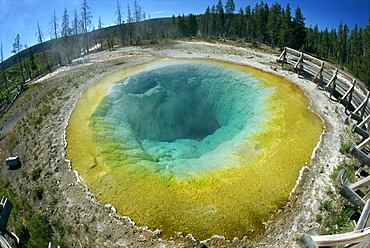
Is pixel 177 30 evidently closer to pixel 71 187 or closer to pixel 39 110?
pixel 39 110

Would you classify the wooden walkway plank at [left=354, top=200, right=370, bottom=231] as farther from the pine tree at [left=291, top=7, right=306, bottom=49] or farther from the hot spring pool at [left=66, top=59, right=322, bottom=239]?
the pine tree at [left=291, top=7, right=306, bottom=49]

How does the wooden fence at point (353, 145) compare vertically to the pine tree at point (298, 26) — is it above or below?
below

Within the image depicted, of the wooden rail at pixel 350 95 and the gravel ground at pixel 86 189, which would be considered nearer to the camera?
the gravel ground at pixel 86 189

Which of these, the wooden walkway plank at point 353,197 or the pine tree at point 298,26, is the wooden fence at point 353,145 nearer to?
the wooden walkway plank at point 353,197

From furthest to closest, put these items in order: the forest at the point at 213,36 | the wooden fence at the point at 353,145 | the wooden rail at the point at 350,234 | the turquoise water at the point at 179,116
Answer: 1. the forest at the point at 213,36
2. the turquoise water at the point at 179,116
3. the wooden fence at the point at 353,145
4. the wooden rail at the point at 350,234

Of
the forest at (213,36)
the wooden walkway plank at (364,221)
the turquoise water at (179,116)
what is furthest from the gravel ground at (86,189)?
the forest at (213,36)

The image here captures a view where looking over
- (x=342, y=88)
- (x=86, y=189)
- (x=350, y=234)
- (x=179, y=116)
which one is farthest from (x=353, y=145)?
(x=179, y=116)
